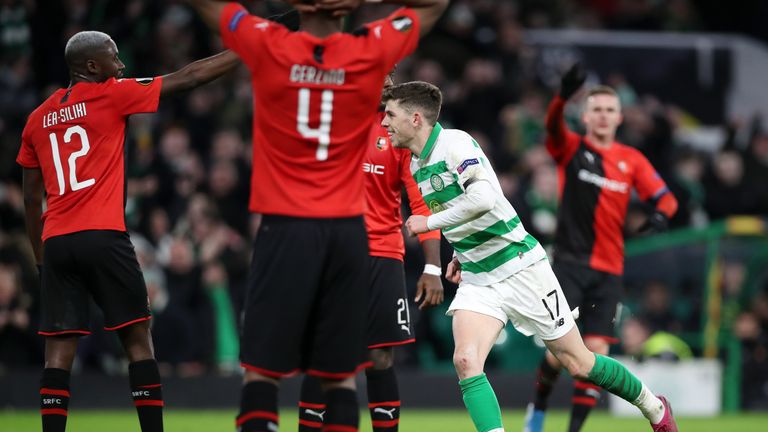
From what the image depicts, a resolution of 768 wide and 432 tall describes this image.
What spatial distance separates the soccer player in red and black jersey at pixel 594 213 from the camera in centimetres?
956

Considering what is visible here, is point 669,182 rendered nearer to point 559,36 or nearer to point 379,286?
point 559,36

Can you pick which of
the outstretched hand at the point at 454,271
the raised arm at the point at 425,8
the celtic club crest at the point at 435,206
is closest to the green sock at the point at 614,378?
the outstretched hand at the point at 454,271

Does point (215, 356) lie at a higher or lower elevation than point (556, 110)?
lower

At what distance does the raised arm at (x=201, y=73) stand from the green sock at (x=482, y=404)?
2.29 m

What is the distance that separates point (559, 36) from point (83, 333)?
13.8 meters

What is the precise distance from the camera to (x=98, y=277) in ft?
23.4

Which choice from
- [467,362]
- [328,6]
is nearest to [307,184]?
[328,6]

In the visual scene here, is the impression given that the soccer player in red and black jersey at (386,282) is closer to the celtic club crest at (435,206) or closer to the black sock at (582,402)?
the celtic club crest at (435,206)

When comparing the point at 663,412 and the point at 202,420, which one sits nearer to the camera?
the point at 663,412

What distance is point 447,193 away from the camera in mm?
7191

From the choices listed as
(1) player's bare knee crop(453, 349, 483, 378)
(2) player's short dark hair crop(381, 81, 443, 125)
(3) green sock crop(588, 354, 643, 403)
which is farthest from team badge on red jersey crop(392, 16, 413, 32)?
(3) green sock crop(588, 354, 643, 403)

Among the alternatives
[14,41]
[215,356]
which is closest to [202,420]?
[215,356]

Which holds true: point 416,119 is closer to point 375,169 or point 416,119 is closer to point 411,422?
point 375,169

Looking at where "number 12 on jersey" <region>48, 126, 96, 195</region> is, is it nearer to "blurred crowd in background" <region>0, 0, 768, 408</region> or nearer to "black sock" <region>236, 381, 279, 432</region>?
"black sock" <region>236, 381, 279, 432</region>
